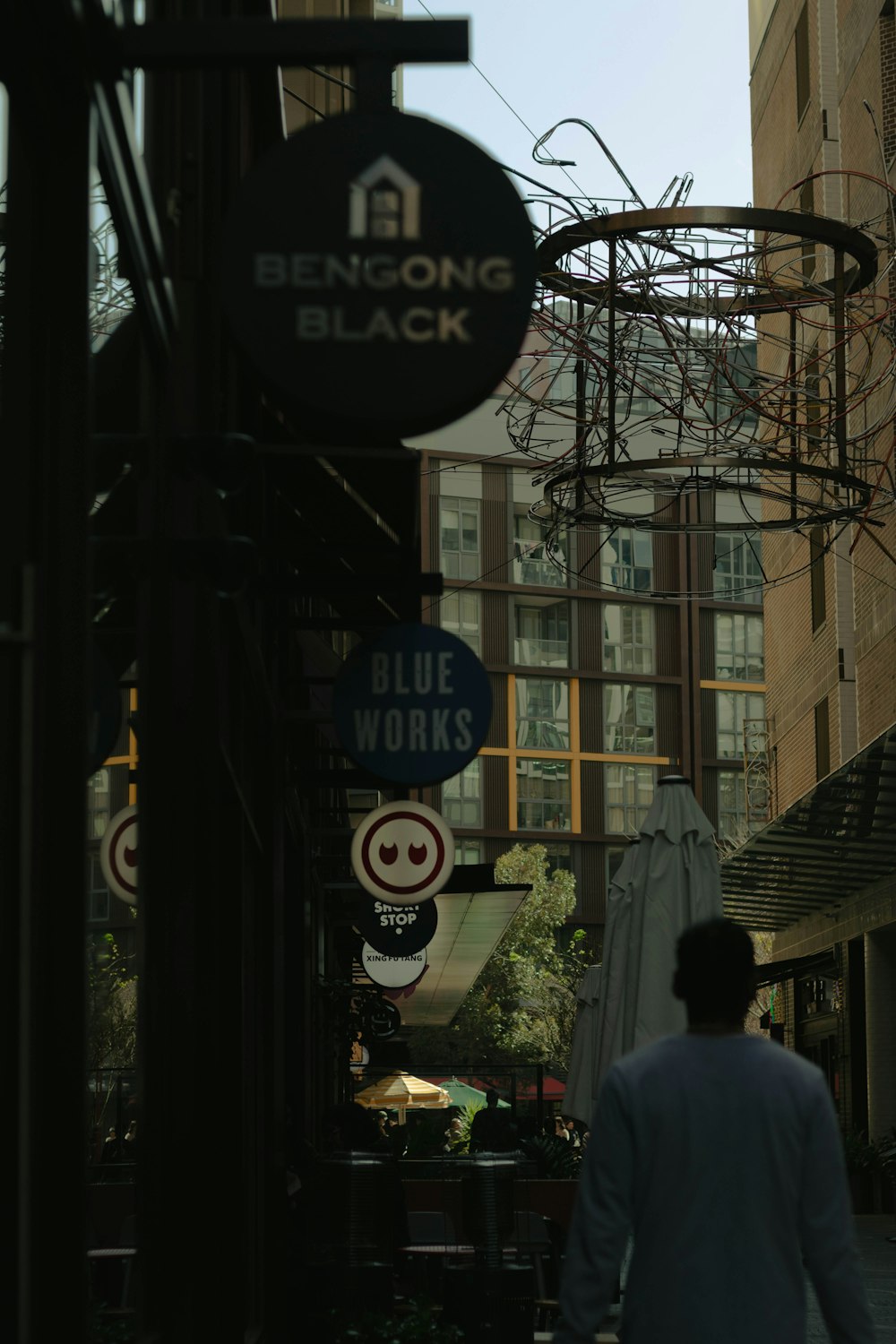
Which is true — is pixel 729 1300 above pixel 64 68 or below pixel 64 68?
below

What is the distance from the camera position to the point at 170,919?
206 inches

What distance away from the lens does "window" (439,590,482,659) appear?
8394cm

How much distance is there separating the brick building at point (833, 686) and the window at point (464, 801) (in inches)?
1797

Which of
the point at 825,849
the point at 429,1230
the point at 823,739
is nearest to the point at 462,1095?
the point at 823,739

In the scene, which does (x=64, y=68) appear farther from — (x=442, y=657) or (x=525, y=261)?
(x=442, y=657)

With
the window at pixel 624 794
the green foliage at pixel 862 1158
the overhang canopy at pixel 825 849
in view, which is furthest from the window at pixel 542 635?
the green foliage at pixel 862 1158

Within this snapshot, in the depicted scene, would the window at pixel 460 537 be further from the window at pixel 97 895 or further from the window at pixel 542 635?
the window at pixel 97 895

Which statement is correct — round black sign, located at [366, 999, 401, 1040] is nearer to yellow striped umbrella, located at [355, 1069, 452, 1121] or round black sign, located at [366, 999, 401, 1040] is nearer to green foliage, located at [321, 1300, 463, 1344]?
green foliage, located at [321, 1300, 463, 1344]

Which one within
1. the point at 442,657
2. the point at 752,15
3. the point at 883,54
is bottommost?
the point at 442,657

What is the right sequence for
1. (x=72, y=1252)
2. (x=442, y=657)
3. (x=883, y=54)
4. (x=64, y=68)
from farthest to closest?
(x=883, y=54) < (x=442, y=657) < (x=64, y=68) < (x=72, y=1252)

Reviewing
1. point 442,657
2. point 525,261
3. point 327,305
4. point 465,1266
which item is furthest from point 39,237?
point 465,1266

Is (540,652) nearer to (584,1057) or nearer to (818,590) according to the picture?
(818,590)

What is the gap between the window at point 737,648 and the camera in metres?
88.6

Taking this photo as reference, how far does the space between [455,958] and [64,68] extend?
→ 27502 millimetres
